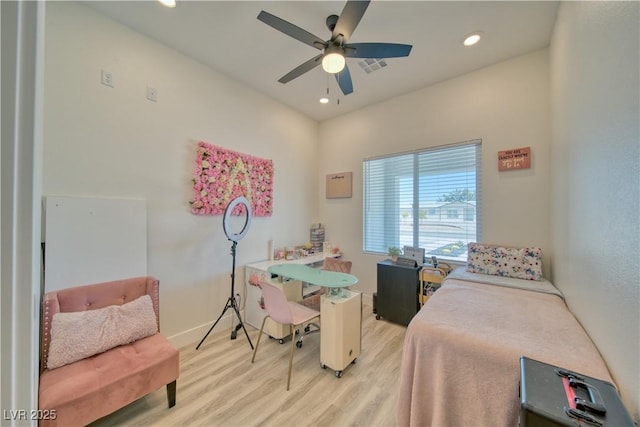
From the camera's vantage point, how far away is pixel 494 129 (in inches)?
110

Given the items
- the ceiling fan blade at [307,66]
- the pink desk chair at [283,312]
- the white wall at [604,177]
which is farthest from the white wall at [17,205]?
the ceiling fan blade at [307,66]

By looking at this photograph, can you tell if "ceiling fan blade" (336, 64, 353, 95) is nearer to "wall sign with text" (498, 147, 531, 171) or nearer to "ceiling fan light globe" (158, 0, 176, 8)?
"ceiling fan light globe" (158, 0, 176, 8)

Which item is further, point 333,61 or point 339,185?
point 339,185

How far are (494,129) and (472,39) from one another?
1006mm

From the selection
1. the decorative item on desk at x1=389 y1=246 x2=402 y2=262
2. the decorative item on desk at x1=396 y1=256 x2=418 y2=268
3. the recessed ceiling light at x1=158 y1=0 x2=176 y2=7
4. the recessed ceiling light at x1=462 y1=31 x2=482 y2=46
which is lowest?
the decorative item on desk at x1=396 y1=256 x2=418 y2=268

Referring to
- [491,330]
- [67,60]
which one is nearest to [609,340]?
[491,330]

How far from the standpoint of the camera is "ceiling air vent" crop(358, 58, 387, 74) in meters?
2.69

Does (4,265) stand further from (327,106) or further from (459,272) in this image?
(327,106)

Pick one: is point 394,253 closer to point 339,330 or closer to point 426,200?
point 426,200

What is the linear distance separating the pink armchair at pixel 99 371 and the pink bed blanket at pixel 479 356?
66.4 inches

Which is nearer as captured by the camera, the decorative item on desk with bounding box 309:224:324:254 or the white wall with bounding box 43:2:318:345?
the white wall with bounding box 43:2:318:345

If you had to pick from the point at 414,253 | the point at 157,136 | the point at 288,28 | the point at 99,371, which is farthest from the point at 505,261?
the point at 157,136

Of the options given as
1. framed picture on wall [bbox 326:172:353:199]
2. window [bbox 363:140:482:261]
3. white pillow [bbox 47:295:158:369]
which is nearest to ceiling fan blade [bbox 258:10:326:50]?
window [bbox 363:140:482:261]

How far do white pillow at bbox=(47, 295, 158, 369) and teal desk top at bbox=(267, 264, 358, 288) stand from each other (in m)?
1.14
